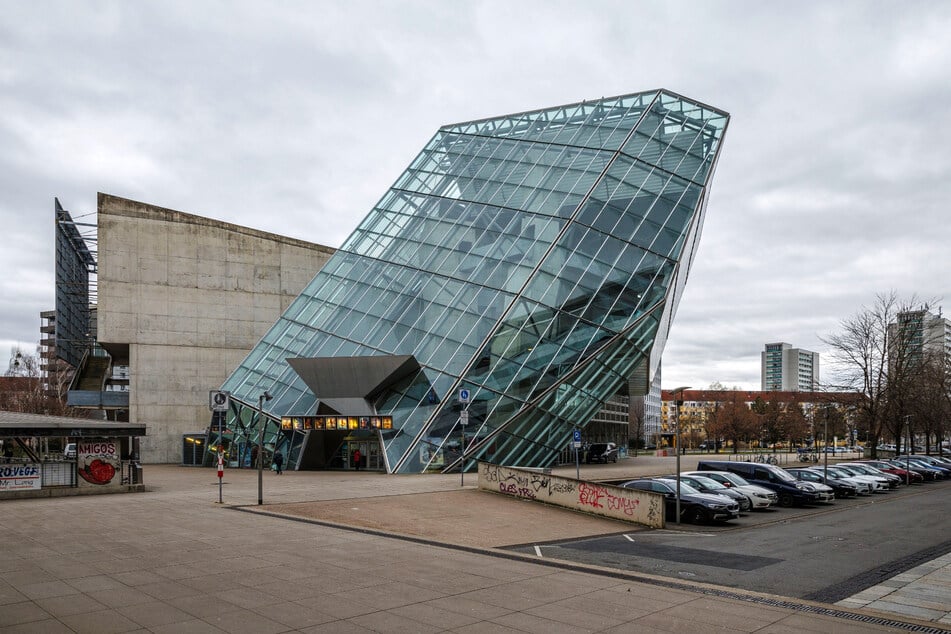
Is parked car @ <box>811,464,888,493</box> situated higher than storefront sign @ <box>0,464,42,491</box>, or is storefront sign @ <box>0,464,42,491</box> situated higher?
storefront sign @ <box>0,464,42,491</box>

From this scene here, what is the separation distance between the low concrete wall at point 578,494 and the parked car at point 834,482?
582 inches

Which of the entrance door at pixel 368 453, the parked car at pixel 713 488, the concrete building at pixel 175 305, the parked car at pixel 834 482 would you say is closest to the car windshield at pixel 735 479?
the parked car at pixel 713 488

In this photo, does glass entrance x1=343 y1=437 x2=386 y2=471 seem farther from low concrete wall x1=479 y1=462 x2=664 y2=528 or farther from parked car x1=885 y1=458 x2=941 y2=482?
parked car x1=885 y1=458 x2=941 y2=482

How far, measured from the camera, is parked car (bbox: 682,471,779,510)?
27609mm

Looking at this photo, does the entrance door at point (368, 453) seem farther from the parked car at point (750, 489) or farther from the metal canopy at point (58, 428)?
the parked car at point (750, 489)

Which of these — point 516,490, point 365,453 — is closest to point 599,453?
point 365,453

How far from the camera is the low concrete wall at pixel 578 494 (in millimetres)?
21938

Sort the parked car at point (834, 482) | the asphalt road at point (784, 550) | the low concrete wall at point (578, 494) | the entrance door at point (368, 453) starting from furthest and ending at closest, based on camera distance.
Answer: the entrance door at point (368, 453) < the parked car at point (834, 482) < the low concrete wall at point (578, 494) < the asphalt road at point (784, 550)

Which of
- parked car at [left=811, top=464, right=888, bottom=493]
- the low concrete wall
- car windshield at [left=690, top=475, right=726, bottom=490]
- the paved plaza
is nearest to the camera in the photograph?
the paved plaza

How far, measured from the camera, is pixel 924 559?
16984 mm

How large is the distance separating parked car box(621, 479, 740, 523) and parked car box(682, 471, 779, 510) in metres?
4.35

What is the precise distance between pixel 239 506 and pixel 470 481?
1087cm

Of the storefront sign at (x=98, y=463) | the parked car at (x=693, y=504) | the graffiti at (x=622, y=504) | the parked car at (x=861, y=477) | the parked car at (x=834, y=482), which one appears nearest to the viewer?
the graffiti at (x=622, y=504)

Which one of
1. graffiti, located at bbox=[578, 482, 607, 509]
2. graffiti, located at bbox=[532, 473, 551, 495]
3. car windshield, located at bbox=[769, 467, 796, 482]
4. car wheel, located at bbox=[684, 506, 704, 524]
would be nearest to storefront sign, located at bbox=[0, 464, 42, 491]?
graffiti, located at bbox=[532, 473, 551, 495]
